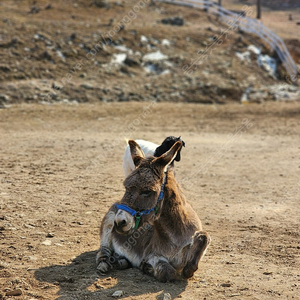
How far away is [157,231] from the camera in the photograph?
6.31 meters

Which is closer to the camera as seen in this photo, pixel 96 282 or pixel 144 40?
pixel 96 282

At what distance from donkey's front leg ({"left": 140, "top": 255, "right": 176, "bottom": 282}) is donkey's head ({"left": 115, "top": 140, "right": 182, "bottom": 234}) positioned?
2.26 feet

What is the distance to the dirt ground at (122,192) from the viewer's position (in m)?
6.05

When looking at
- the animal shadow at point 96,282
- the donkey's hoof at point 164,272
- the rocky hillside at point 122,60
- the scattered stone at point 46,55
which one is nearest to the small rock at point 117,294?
the animal shadow at point 96,282

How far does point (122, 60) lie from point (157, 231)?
1814 cm

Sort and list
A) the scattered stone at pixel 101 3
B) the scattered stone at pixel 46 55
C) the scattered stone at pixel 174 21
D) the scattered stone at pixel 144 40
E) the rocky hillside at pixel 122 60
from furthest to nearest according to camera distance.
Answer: the scattered stone at pixel 101 3 < the scattered stone at pixel 174 21 < the scattered stone at pixel 144 40 < the scattered stone at pixel 46 55 < the rocky hillside at pixel 122 60

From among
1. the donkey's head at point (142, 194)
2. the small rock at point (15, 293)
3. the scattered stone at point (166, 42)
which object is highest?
the donkey's head at point (142, 194)

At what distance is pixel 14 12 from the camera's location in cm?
2700

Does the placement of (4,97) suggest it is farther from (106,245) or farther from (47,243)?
(106,245)

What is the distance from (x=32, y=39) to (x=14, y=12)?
480 cm

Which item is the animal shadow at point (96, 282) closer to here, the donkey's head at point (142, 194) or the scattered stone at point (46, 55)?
the donkey's head at point (142, 194)

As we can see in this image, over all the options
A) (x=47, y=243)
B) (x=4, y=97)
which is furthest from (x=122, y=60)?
(x=47, y=243)

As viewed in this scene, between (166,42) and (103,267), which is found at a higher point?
(103,267)

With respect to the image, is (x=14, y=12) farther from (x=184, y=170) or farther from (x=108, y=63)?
(x=184, y=170)
